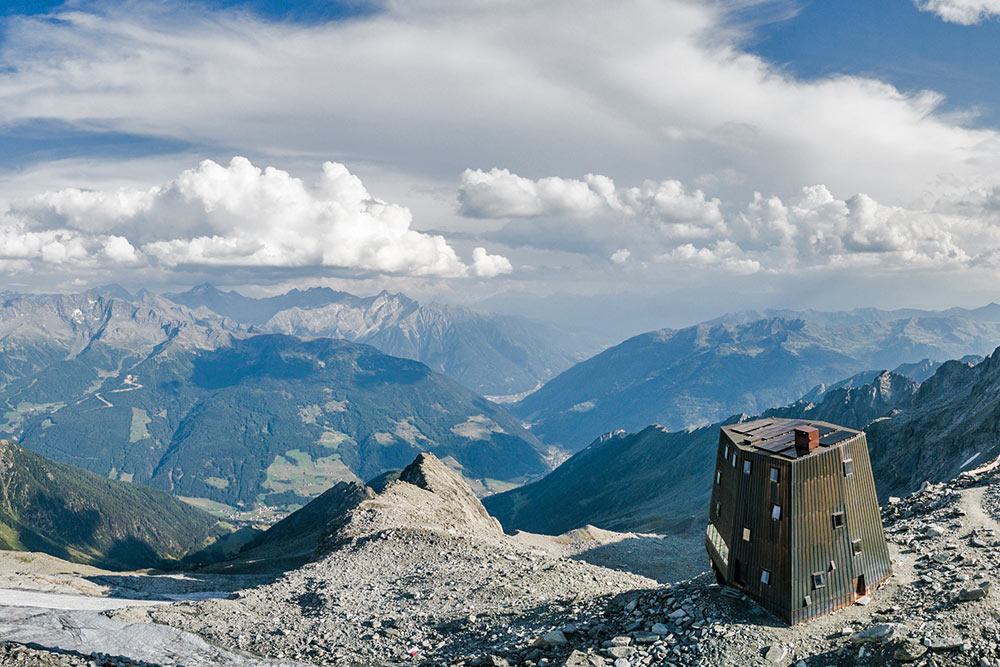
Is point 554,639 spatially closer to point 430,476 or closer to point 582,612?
point 582,612

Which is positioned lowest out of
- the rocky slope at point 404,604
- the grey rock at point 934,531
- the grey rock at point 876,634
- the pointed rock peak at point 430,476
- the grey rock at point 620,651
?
the pointed rock peak at point 430,476

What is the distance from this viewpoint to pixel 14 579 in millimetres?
73062

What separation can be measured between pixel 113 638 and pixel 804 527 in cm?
4046

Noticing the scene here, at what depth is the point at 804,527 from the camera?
28.4 metres

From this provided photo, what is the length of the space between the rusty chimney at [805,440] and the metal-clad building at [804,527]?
0.15ft

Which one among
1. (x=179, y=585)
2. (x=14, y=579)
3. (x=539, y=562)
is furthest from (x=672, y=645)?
(x=14, y=579)

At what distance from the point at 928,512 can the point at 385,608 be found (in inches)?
1664

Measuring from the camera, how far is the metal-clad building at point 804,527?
28.1 meters

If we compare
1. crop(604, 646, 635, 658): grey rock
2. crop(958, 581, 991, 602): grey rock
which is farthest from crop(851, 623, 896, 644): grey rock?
crop(604, 646, 635, 658): grey rock

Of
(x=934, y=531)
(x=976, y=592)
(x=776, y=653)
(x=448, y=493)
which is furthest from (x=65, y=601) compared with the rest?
(x=934, y=531)

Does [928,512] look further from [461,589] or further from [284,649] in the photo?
[284,649]

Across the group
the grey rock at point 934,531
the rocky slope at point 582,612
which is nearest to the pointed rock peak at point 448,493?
the rocky slope at point 582,612

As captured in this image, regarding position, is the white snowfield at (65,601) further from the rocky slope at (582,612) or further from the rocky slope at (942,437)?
the rocky slope at (942,437)

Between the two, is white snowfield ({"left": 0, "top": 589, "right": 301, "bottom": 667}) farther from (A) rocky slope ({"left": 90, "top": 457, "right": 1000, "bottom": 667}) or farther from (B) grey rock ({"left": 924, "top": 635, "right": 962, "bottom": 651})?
(B) grey rock ({"left": 924, "top": 635, "right": 962, "bottom": 651})
